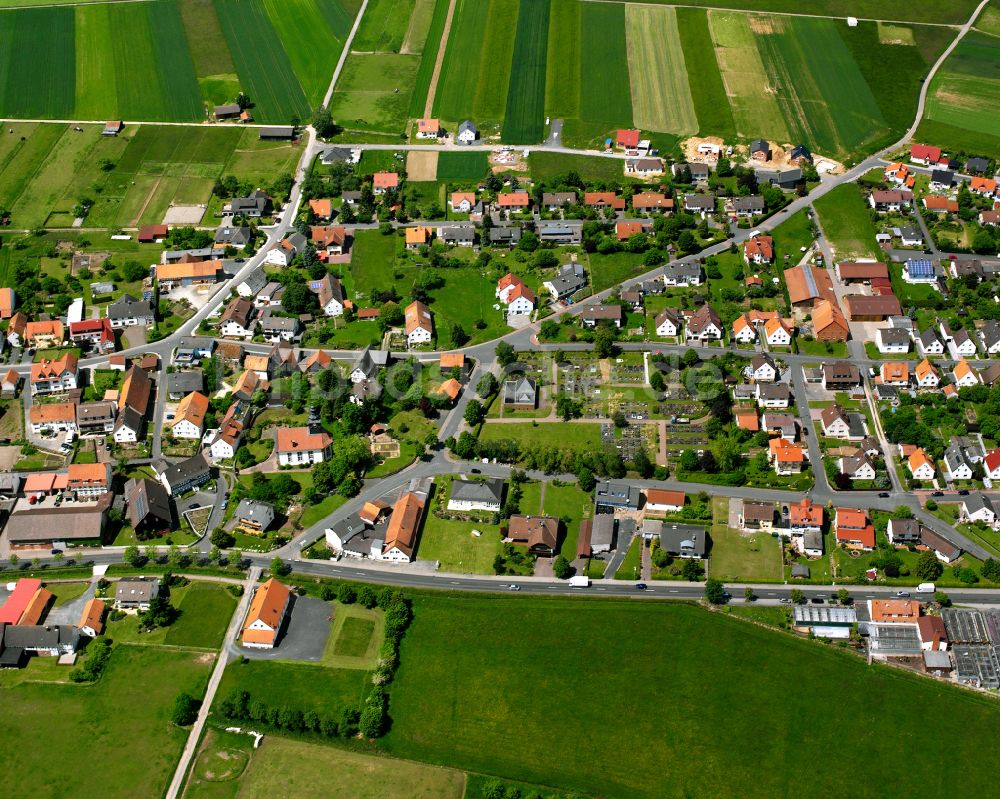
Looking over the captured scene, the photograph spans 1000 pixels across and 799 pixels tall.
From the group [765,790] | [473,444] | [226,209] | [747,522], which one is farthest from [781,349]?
[226,209]

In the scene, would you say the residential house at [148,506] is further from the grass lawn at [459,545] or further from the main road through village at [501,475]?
the grass lawn at [459,545]

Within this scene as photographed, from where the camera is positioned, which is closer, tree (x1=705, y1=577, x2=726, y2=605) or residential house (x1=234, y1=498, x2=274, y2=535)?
tree (x1=705, y1=577, x2=726, y2=605)

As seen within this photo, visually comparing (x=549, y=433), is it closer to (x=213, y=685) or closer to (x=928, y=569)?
(x=928, y=569)

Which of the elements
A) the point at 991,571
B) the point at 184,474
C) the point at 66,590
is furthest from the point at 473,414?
the point at 991,571

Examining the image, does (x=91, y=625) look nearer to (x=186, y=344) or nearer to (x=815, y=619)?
(x=186, y=344)

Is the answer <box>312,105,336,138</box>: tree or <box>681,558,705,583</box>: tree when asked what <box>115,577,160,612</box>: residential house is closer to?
<box>681,558,705,583</box>: tree

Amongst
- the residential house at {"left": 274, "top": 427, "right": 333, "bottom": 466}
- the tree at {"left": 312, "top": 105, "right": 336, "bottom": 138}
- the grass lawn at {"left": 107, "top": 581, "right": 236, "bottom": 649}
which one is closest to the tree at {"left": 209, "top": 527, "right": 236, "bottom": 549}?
the grass lawn at {"left": 107, "top": 581, "right": 236, "bottom": 649}
